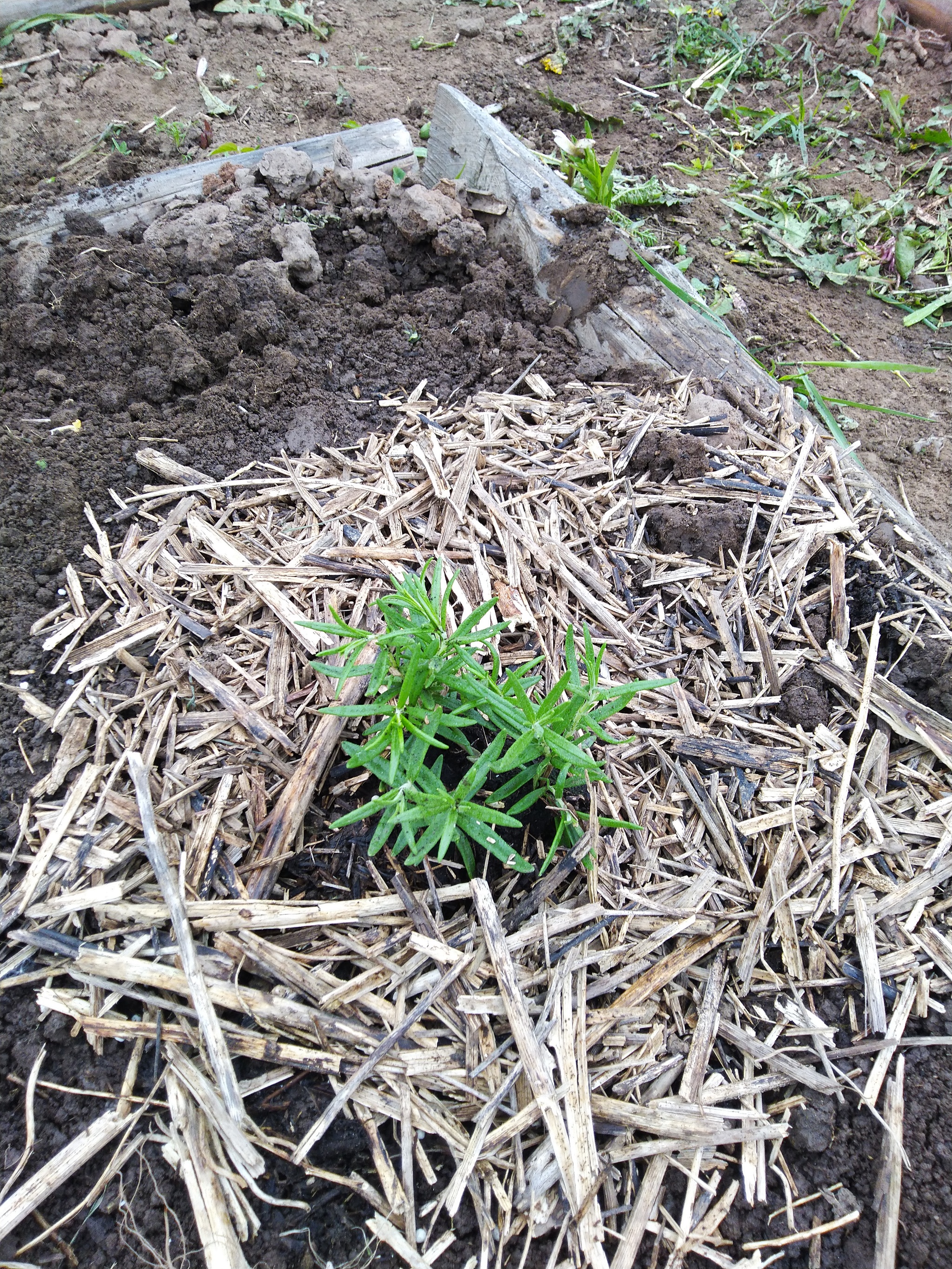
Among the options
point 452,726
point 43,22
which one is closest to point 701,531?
point 452,726

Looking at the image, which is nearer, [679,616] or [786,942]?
[786,942]

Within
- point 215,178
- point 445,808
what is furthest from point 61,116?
point 445,808

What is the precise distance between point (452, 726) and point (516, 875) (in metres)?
0.41

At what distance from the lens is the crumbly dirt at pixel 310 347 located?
1.59 metres

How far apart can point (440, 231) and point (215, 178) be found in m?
1.09

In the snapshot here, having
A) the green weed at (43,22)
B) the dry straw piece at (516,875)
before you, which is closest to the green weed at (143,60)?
the green weed at (43,22)

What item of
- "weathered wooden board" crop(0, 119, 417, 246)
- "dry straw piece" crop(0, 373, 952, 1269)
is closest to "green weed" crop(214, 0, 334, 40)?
"weathered wooden board" crop(0, 119, 417, 246)

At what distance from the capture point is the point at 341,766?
197 centimetres

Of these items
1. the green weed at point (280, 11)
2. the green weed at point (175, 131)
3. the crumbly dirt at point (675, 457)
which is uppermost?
the green weed at point (280, 11)

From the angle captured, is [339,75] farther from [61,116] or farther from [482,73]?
[61,116]

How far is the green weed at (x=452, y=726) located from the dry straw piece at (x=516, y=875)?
0.16m

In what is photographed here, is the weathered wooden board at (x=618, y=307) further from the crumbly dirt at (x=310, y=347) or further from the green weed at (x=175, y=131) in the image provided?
the green weed at (x=175, y=131)

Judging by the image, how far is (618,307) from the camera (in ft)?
10.3

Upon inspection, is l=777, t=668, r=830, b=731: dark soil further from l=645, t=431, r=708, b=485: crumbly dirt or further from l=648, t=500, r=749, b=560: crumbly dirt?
l=645, t=431, r=708, b=485: crumbly dirt
